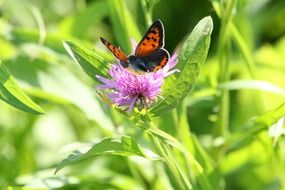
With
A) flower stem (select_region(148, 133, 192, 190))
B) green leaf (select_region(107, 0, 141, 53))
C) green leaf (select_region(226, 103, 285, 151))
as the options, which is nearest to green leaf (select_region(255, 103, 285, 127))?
green leaf (select_region(226, 103, 285, 151))

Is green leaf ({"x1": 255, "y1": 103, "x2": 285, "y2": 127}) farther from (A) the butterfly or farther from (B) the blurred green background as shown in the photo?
(A) the butterfly

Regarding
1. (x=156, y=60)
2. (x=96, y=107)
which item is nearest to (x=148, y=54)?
(x=156, y=60)

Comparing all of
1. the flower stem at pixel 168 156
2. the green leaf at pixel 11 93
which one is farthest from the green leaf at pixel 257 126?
the green leaf at pixel 11 93

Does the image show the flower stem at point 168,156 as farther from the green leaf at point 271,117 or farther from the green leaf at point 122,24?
the green leaf at point 122,24

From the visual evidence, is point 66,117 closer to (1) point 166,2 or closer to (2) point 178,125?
(1) point 166,2

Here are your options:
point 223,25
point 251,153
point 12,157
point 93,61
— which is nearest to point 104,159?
point 12,157

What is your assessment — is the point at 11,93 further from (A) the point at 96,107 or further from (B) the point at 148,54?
(A) the point at 96,107
